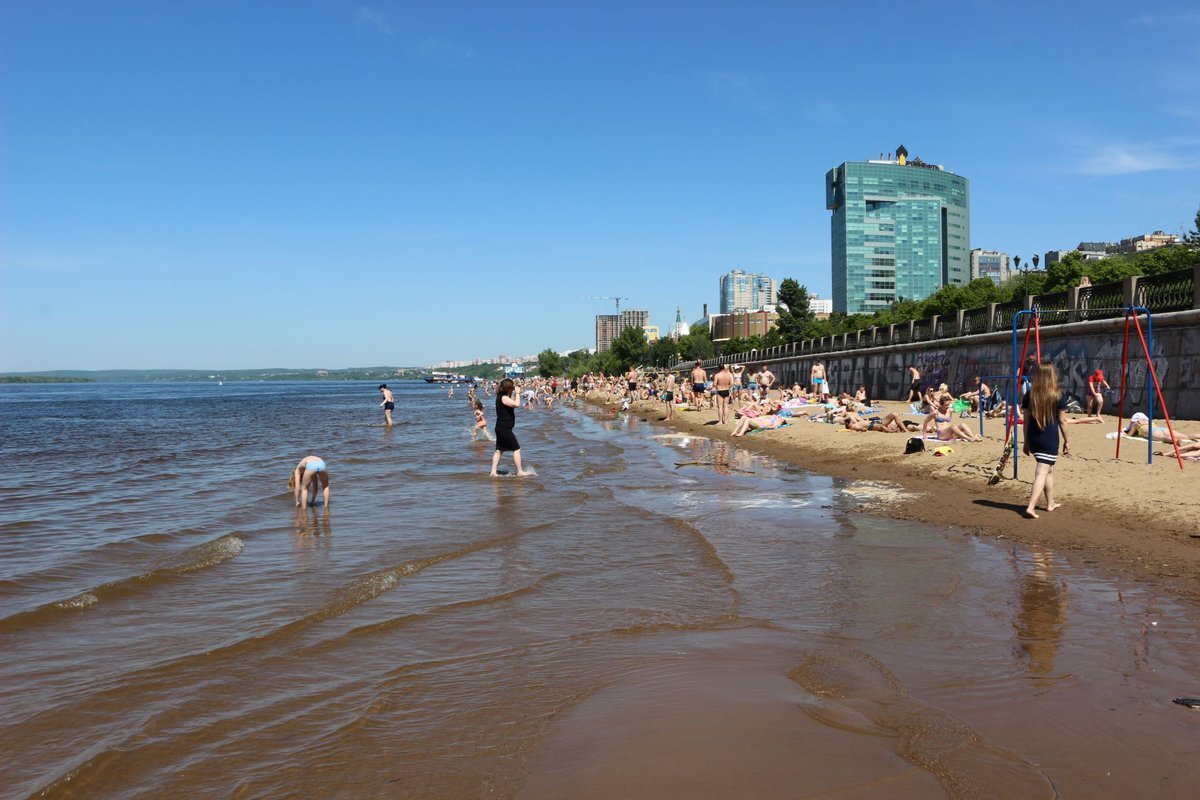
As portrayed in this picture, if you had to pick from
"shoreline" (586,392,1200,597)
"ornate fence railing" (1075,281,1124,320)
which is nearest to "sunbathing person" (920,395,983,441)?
"shoreline" (586,392,1200,597)

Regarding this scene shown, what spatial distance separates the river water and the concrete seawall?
6.17 metres

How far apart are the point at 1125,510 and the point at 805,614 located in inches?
203

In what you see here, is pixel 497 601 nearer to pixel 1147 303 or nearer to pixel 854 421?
pixel 854 421

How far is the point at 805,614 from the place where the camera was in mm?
5777

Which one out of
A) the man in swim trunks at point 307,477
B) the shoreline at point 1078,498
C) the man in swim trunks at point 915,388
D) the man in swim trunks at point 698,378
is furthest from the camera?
the man in swim trunks at point 698,378

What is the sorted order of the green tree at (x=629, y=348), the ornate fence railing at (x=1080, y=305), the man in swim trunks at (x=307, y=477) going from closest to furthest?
the man in swim trunks at (x=307, y=477)
the ornate fence railing at (x=1080, y=305)
the green tree at (x=629, y=348)

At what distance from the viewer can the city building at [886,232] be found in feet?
529

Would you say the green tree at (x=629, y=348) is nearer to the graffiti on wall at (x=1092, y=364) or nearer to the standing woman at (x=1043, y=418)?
the graffiti on wall at (x=1092, y=364)

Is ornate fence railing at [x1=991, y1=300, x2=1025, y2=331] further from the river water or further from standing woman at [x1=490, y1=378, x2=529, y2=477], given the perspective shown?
standing woman at [x1=490, y1=378, x2=529, y2=477]

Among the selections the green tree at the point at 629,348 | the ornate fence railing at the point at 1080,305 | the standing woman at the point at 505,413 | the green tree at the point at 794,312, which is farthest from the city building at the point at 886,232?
the standing woman at the point at 505,413

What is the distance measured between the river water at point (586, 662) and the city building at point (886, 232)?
162140 millimetres

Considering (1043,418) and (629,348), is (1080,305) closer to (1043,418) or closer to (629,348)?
(1043,418)

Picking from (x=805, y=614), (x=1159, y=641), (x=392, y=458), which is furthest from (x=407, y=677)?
(x=392, y=458)

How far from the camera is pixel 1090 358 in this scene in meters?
18.8
